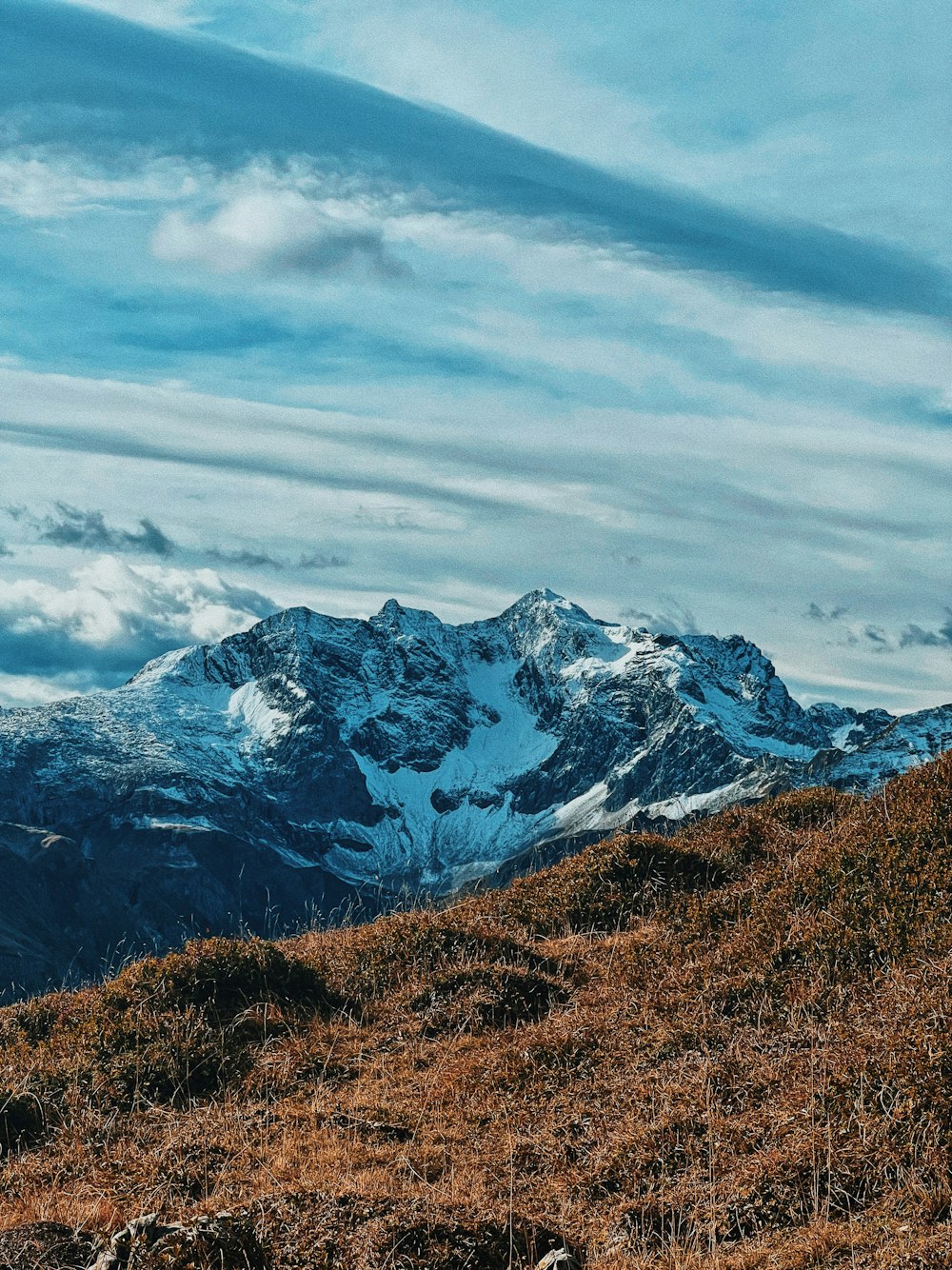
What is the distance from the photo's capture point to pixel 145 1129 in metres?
13.3

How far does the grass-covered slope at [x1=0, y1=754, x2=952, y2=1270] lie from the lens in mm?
10070

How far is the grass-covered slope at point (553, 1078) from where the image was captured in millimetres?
10070

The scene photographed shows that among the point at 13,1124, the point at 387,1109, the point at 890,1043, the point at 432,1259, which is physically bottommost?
the point at 13,1124

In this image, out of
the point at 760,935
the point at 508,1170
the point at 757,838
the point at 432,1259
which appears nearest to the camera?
the point at 432,1259

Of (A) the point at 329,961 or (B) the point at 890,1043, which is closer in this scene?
(B) the point at 890,1043

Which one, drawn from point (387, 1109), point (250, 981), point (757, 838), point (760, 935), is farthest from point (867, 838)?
point (250, 981)

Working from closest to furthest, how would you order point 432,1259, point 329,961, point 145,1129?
point 432,1259
point 145,1129
point 329,961

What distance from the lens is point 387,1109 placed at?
13.4 m

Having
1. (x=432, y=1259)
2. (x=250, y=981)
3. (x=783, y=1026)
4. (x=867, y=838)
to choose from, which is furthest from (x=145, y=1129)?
(x=867, y=838)

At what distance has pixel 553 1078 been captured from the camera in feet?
44.7

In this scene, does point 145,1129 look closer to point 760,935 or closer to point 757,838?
point 760,935

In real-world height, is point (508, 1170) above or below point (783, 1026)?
below

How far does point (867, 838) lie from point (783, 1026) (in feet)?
14.3

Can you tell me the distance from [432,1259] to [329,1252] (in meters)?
0.84
